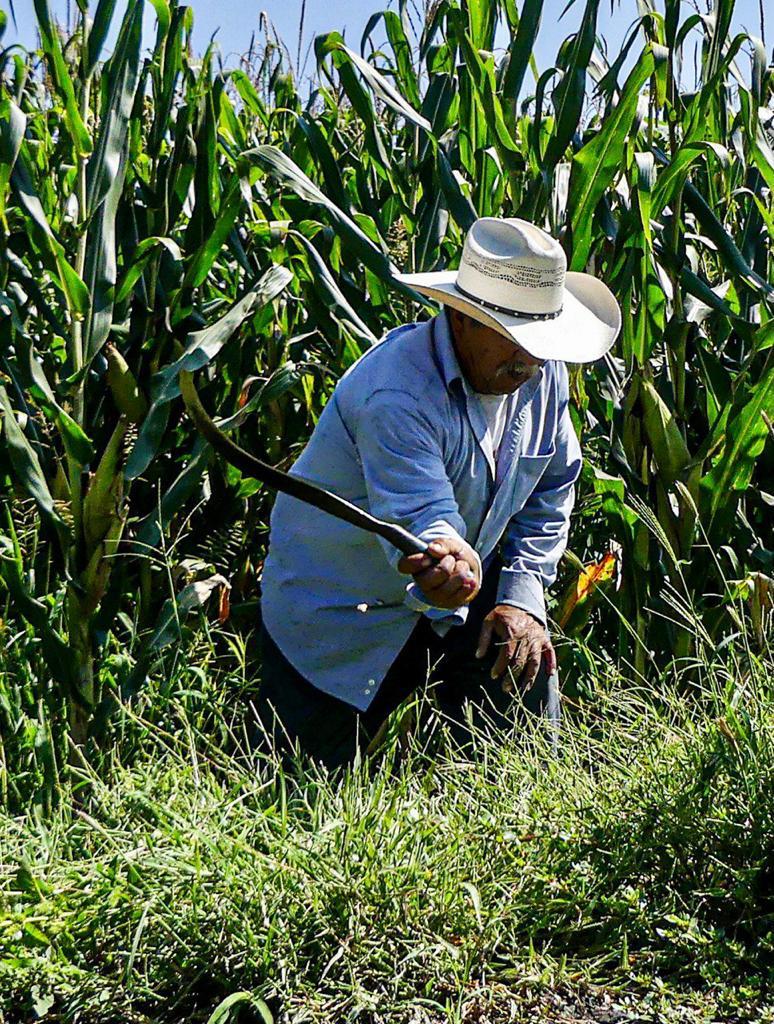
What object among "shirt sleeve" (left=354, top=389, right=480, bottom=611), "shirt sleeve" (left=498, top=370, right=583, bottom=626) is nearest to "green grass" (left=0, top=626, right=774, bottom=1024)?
"shirt sleeve" (left=354, top=389, right=480, bottom=611)

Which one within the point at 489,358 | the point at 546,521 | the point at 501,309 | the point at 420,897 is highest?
the point at 501,309

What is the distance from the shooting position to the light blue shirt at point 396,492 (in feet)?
8.57

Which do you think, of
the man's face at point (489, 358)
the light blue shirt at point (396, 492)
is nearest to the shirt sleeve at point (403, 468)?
the light blue shirt at point (396, 492)

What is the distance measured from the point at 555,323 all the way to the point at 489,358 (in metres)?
0.15

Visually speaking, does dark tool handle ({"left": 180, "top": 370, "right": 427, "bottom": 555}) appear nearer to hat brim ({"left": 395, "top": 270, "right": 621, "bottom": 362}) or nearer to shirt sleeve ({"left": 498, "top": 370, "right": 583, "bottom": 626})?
hat brim ({"left": 395, "top": 270, "right": 621, "bottom": 362})

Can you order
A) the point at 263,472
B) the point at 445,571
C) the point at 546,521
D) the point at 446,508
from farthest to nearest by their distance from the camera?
1. the point at 546,521
2. the point at 446,508
3. the point at 445,571
4. the point at 263,472

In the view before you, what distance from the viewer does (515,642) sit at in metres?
2.75

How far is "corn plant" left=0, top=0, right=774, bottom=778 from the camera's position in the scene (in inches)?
118

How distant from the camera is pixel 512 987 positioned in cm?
198

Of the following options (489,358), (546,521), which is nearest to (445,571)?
(489,358)

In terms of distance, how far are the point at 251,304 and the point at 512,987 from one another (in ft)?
5.54

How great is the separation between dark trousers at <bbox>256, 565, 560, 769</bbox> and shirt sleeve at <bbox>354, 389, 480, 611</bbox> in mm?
402

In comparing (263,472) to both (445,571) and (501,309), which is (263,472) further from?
(501,309)

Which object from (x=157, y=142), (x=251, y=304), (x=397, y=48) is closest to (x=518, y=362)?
(x=251, y=304)
